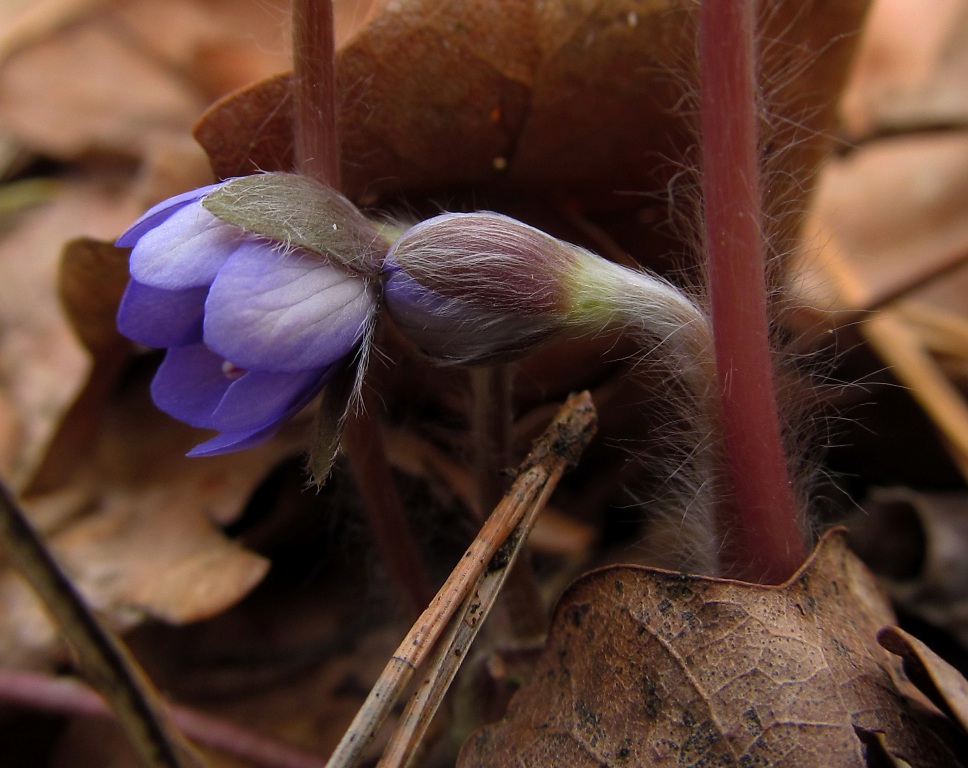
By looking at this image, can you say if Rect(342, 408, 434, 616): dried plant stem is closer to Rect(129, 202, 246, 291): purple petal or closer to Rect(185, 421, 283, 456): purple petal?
Rect(185, 421, 283, 456): purple petal

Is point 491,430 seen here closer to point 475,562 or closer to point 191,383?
point 475,562

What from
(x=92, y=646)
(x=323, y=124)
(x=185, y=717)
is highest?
(x=323, y=124)

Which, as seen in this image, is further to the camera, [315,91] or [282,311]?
[315,91]

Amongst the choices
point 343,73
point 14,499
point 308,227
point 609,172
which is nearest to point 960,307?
point 609,172

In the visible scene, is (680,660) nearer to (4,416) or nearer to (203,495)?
(203,495)

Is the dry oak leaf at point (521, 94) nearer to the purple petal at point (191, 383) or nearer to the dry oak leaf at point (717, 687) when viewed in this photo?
the purple petal at point (191, 383)

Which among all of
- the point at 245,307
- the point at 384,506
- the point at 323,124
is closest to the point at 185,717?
the point at 384,506
